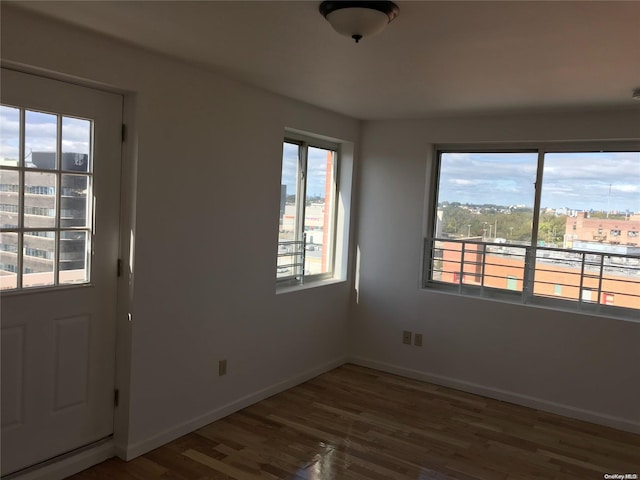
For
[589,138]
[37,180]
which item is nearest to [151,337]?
[37,180]

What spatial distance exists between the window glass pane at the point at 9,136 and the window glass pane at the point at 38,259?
13.8 inches

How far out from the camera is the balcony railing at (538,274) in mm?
3680

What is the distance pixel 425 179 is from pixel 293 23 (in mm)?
2430

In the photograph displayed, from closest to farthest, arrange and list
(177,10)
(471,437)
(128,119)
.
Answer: (177,10) → (128,119) → (471,437)

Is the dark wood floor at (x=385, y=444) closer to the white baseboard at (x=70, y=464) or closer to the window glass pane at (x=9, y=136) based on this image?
the white baseboard at (x=70, y=464)

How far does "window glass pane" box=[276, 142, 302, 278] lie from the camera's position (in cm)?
401

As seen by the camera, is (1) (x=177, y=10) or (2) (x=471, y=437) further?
(2) (x=471, y=437)

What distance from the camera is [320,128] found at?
13.4 ft

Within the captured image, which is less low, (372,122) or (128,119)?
(372,122)

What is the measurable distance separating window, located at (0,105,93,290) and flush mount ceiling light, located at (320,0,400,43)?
1419 millimetres

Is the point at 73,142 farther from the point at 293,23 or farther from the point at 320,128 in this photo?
the point at 320,128

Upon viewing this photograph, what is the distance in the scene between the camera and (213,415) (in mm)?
3363

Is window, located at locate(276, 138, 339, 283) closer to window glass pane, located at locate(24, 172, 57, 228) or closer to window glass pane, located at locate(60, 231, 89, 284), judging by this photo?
window glass pane, located at locate(60, 231, 89, 284)

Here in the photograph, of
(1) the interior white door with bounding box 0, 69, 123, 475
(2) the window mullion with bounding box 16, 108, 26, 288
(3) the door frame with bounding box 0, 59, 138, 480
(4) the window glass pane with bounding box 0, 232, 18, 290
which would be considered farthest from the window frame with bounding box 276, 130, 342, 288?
(4) the window glass pane with bounding box 0, 232, 18, 290
